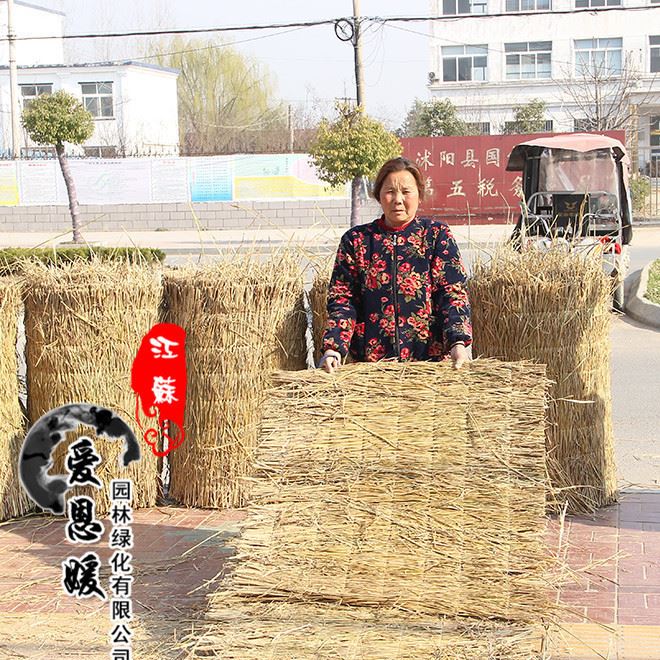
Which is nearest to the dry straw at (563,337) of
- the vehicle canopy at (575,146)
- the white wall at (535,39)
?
the vehicle canopy at (575,146)

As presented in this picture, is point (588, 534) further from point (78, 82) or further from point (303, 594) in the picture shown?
point (78, 82)

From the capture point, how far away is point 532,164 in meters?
15.2

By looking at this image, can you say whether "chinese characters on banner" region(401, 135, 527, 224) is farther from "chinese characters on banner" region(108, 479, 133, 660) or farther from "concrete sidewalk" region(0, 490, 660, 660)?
"chinese characters on banner" region(108, 479, 133, 660)

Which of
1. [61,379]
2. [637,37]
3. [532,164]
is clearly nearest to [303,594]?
[61,379]

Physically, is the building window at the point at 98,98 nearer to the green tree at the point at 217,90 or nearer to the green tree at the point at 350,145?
the green tree at the point at 217,90

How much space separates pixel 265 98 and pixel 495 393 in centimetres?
4787

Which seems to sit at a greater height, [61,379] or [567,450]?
[61,379]

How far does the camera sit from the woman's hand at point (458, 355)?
3.96 m

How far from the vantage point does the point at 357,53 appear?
72.2 feet

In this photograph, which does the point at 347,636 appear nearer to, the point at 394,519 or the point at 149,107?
the point at 394,519

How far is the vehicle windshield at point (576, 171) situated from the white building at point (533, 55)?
85.5ft

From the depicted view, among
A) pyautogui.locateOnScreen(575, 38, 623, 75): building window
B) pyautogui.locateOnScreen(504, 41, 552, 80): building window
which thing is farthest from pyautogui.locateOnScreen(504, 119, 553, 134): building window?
pyautogui.locateOnScreen(575, 38, 623, 75): building window

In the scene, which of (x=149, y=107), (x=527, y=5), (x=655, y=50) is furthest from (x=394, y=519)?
(x=527, y=5)

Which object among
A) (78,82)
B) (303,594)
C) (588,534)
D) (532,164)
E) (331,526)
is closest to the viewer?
(303,594)
